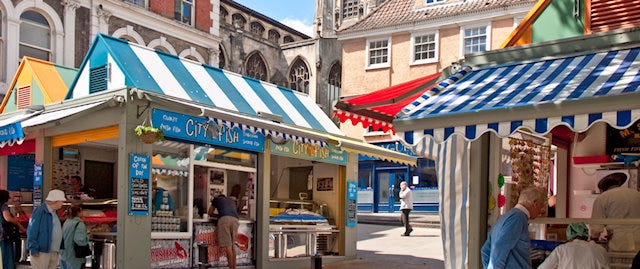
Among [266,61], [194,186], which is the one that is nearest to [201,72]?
[194,186]

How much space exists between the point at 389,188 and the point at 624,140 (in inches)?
805

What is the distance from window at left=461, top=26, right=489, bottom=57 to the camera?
2527cm

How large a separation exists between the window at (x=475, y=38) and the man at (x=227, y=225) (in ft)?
54.8

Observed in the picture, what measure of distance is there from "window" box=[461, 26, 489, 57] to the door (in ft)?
19.3

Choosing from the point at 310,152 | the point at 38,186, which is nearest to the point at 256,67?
the point at 310,152

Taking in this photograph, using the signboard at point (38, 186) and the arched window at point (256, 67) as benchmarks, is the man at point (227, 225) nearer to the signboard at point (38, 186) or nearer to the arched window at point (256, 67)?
the signboard at point (38, 186)

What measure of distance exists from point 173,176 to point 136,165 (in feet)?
3.43

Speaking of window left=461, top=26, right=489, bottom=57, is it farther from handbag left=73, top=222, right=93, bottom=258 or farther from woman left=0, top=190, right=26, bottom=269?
handbag left=73, top=222, right=93, bottom=258

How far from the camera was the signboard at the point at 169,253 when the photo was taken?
33.1 feet

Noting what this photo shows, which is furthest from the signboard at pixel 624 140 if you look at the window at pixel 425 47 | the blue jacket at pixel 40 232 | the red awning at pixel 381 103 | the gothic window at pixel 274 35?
the gothic window at pixel 274 35

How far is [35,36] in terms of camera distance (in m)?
17.8

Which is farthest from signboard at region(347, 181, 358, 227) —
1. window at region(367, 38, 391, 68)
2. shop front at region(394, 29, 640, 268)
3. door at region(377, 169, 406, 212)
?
window at region(367, 38, 391, 68)

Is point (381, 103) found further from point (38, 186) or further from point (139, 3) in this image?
point (139, 3)

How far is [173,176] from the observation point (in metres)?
10.6
